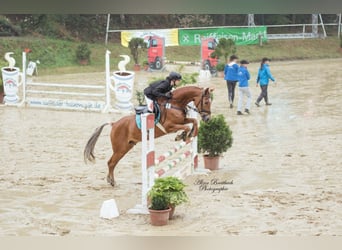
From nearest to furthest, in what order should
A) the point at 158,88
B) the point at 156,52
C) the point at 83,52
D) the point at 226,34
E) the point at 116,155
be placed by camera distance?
1. the point at 158,88
2. the point at 116,155
3. the point at 83,52
4. the point at 156,52
5. the point at 226,34

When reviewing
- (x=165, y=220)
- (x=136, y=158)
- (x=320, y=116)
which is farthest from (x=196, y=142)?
(x=320, y=116)

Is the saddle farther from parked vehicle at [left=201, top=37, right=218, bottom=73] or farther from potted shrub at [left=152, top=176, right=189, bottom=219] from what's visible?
parked vehicle at [left=201, top=37, right=218, bottom=73]

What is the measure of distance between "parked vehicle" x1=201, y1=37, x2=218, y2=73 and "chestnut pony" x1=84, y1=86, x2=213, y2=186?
8.80 m

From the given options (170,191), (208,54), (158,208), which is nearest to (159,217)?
(158,208)

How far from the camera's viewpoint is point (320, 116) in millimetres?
8891

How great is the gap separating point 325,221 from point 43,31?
11693mm

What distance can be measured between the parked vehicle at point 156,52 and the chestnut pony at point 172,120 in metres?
9.39

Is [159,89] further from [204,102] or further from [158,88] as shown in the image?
[204,102]

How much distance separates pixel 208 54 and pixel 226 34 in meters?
2.08

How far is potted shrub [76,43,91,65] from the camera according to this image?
14302mm

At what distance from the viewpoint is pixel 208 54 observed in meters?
14.1

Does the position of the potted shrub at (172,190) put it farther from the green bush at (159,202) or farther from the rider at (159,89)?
the rider at (159,89)

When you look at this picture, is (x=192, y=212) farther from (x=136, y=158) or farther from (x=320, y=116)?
(x=320, y=116)

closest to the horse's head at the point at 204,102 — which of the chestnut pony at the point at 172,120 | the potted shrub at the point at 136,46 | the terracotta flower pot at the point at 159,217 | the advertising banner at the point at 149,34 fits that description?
the chestnut pony at the point at 172,120
